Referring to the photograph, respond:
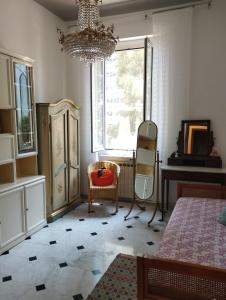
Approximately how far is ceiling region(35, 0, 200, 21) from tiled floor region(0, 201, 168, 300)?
3194 millimetres

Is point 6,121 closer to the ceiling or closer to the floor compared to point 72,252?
closer to the ceiling

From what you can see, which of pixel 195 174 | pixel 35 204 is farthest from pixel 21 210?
pixel 195 174

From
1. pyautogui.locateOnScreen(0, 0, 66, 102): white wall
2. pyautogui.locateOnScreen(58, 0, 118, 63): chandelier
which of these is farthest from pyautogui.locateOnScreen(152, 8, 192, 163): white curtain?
pyautogui.locateOnScreen(0, 0, 66, 102): white wall

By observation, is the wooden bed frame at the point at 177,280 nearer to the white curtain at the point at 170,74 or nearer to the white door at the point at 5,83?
the white door at the point at 5,83

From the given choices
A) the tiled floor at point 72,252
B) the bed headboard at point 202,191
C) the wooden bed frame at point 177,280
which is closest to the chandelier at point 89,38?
the bed headboard at point 202,191

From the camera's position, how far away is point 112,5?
3.87m

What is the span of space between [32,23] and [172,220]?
10.8 ft

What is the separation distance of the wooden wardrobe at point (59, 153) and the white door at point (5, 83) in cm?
61

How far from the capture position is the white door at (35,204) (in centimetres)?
314

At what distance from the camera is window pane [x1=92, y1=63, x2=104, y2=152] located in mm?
4195

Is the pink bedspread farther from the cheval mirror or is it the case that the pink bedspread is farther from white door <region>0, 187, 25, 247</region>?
white door <region>0, 187, 25, 247</region>

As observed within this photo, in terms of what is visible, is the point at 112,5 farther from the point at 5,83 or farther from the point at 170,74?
the point at 5,83

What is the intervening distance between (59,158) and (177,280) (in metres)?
2.64

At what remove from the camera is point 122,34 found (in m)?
4.13
